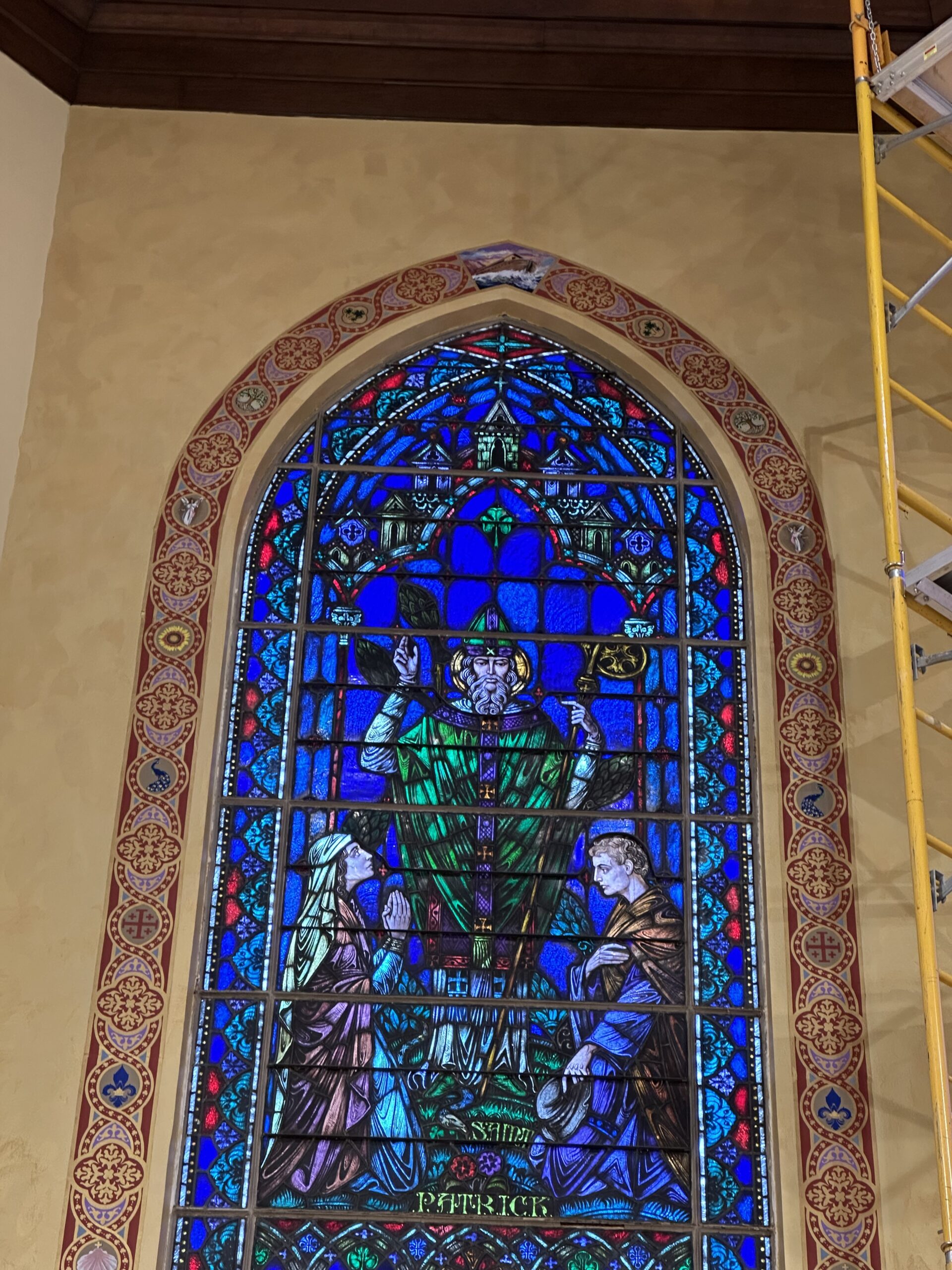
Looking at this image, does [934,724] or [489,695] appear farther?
[489,695]

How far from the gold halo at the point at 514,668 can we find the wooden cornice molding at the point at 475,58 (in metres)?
2.16

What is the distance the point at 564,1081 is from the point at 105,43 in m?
4.10

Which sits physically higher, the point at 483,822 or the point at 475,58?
the point at 475,58

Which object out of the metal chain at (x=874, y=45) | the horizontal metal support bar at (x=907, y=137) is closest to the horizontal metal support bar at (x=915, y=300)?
the horizontal metal support bar at (x=907, y=137)

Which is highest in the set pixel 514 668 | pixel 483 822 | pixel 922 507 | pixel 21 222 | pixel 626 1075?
pixel 21 222

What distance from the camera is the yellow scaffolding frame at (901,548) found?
419cm

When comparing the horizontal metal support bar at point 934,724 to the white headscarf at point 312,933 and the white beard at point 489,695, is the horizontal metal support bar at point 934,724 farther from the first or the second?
the white headscarf at point 312,933

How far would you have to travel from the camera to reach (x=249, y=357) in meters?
6.27

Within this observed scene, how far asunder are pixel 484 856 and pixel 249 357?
1984mm

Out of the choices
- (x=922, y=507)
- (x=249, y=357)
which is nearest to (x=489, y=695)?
(x=249, y=357)

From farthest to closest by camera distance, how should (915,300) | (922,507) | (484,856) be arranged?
(484,856) < (915,300) < (922,507)

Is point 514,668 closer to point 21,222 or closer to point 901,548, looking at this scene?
point 901,548

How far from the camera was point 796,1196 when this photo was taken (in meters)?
4.98

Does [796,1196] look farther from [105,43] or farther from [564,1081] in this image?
[105,43]
